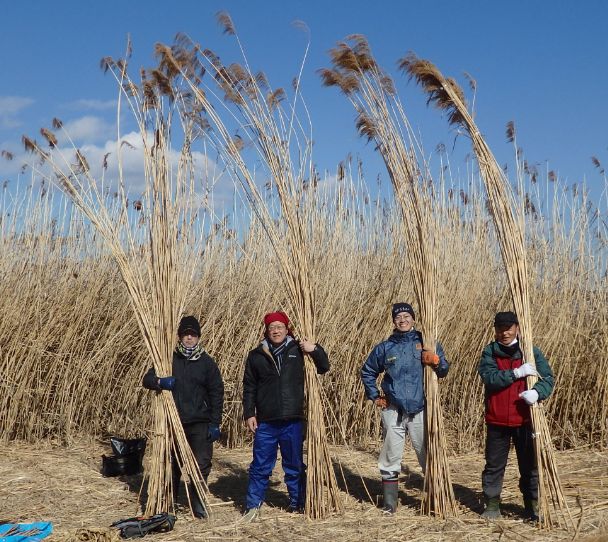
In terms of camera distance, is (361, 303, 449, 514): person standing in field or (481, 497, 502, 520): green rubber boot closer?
(481, 497, 502, 520): green rubber boot

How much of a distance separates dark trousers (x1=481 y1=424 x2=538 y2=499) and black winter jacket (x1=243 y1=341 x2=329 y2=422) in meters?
1.01

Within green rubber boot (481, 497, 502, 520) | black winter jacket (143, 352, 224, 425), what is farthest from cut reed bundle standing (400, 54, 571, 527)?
black winter jacket (143, 352, 224, 425)

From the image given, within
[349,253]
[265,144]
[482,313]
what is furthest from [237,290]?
[265,144]

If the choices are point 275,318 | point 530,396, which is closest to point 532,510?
point 530,396

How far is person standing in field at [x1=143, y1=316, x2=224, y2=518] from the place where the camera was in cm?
417

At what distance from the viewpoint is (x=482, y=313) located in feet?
20.4

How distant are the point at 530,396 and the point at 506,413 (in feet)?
→ 0.72

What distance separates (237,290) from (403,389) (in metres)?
2.67

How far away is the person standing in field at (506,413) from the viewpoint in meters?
3.96

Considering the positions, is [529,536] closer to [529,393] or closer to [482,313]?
[529,393]

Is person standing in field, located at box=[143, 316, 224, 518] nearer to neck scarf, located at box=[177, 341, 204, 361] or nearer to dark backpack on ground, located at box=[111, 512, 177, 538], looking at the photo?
neck scarf, located at box=[177, 341, 204, 361]

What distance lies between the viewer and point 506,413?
397 centimetres

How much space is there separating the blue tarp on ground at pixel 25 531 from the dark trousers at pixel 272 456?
111cm

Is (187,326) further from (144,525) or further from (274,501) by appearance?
(274,501)
